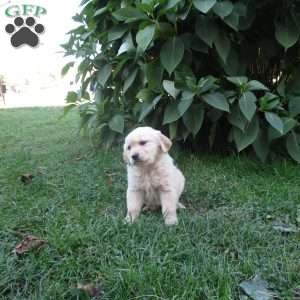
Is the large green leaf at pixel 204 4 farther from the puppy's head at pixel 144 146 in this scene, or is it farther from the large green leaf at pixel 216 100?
the puppy's head at pixel 144 146

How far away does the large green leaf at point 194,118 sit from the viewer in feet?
11.3

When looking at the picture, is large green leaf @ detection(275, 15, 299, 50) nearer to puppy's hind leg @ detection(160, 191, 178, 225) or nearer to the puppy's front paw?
puppy's hind leg @ detection(160, 191, 178, 225)

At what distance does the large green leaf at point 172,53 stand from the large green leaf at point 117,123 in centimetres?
110

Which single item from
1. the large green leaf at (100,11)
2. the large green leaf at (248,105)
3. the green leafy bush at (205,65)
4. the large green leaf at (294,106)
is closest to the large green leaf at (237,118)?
the green leafy bush at (205,65)

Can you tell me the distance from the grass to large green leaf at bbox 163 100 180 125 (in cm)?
54

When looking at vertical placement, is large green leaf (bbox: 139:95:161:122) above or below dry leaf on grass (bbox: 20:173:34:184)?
above

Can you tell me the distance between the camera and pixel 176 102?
358 cm

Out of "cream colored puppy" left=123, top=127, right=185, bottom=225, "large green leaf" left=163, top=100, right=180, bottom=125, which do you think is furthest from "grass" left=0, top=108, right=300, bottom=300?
"large green leaf" left=163, top=100, right=180, bottom=125

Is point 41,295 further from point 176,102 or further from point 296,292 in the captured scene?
point 176,102

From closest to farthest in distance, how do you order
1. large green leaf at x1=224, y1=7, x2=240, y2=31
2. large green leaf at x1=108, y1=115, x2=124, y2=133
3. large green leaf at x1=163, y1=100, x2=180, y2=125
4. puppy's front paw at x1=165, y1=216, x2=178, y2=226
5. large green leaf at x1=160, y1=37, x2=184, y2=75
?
puppy's front paw at x1=165, y1=216, x2=178, y2=226 → large green leaf at x1=224, y1=7, x2=240, y2=31 → large green leaf at x1=160, y1=37, x2=184, y2=75 → large green leaf at x1=163, y1=100, x2=180, y2=125 → large green leaf at x1=108, y1=115, x2=124, y2=133

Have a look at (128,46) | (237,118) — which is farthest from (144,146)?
(128,46)

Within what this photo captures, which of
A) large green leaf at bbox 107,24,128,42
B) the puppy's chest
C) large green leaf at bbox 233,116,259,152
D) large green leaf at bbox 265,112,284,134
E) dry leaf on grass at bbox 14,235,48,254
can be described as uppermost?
large green leaf at bbox 107,24,128,42

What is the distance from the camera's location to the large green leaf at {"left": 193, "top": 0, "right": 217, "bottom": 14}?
2932 mm

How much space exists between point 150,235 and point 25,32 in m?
10.6
